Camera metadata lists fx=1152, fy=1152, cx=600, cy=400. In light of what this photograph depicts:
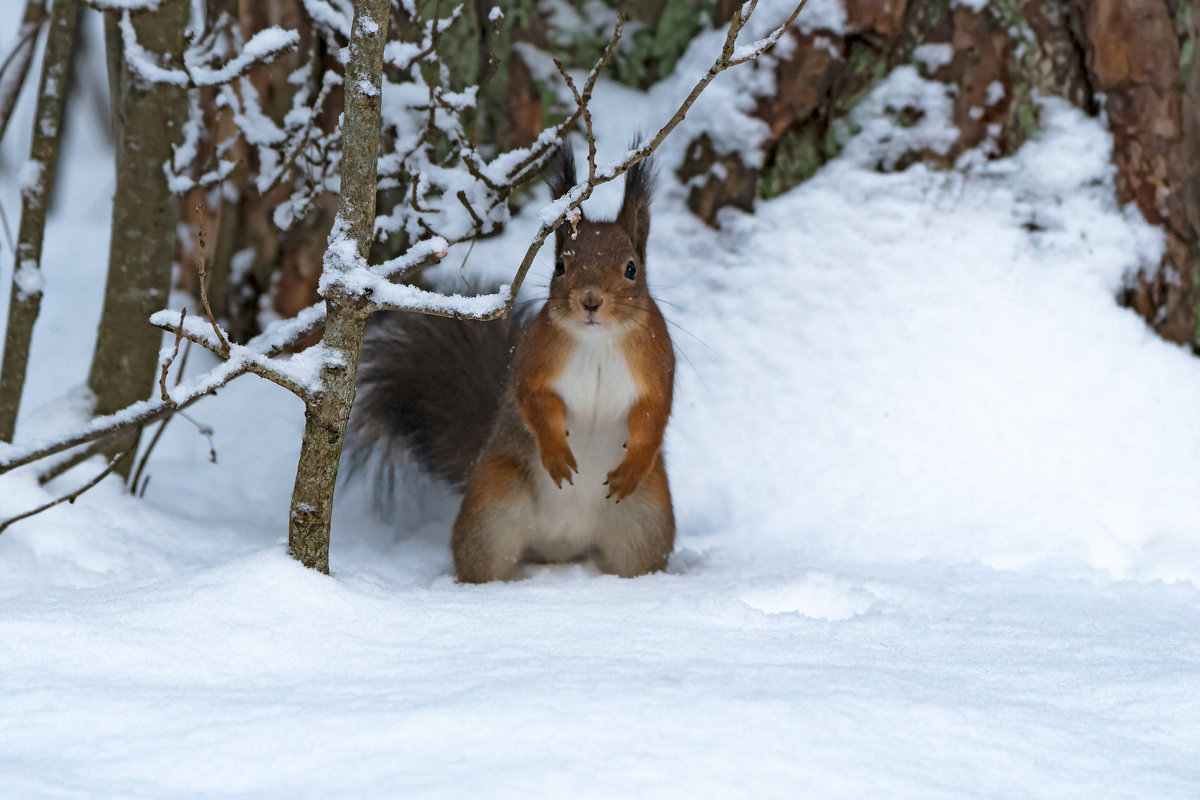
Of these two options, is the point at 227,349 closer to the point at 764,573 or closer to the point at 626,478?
the point at 626,478

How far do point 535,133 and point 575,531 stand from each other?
1.32 meters

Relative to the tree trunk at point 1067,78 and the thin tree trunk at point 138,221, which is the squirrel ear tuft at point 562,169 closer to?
the thin tree trunk at point 138,221

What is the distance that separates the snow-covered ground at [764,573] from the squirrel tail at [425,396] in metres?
0.17

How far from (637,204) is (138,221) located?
0.98 m

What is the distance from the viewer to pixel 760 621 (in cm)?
162

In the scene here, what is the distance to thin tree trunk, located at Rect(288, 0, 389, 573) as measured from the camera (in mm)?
1556

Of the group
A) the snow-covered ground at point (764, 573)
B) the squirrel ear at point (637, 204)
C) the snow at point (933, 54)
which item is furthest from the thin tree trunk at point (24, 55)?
the snow at point (933, 54)

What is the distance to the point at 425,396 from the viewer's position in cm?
256

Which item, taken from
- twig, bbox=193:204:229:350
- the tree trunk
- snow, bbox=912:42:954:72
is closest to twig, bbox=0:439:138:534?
twig, bbox=193:204:229:350

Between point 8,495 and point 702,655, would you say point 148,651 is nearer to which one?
point 702,655

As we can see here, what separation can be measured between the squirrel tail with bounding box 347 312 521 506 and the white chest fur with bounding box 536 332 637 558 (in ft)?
1.19

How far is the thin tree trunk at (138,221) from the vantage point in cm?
220

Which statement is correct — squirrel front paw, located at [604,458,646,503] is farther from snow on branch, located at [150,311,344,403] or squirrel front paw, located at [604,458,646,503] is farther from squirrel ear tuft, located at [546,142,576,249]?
snow on branch, located at [150,311,344,403]

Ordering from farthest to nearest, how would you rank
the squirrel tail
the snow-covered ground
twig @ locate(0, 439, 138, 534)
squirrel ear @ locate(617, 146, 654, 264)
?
the squirrel tail
squirrel ear @ locate(617, 146, 654, 264)
twig @ locate(0, 439, 138, 534)
the snow-covered ground
